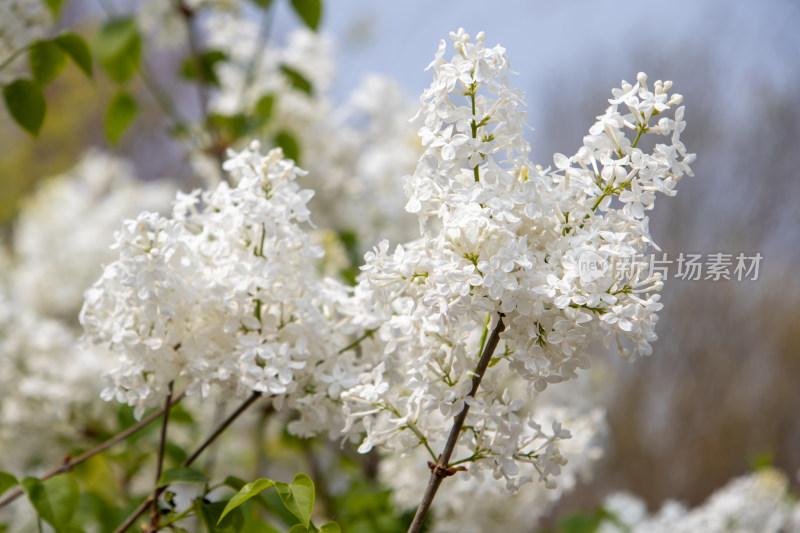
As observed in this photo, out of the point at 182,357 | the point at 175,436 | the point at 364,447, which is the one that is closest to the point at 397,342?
the point at 364,447

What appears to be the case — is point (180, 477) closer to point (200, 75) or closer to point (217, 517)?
point (217, 517)

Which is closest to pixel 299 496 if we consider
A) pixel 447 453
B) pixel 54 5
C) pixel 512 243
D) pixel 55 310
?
pixel 447 453

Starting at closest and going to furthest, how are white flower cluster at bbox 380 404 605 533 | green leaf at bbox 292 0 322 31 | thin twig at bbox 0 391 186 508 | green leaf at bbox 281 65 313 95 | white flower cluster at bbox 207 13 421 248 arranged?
1. thin twig at bbox 0 391 186 508
2. white flower cluster at bbox 380 404 605 533
3. green leaf at bbox 292 0 322 31
4. green leaf at bbox 281 65 313 95
5. white flower cluster at bbox 207 13 421 248

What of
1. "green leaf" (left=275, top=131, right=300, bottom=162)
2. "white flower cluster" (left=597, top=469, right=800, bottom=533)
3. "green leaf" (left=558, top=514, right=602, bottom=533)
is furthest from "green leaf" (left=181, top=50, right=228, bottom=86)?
"white flower cluster" (left=597, top=469, right=800, bottom=533)

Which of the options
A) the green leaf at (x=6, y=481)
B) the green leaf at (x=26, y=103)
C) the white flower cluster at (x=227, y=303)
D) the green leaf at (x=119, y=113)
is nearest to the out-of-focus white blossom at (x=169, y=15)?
the green leaf at (x=119, y=113)

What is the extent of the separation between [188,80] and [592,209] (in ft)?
5.30

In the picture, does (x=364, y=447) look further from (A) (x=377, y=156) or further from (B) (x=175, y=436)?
(A) (x=377, y=156)

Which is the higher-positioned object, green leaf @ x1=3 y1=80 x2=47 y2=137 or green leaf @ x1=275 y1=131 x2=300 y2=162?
green leaf @ x1=275 y1=131 x2=300 y2=162

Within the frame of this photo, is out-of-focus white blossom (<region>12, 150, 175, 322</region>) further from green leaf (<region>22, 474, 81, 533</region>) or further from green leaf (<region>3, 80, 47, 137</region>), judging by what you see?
green leaf (<region>22, 474, 81, 533</region>)

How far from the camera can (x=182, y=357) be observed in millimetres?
833

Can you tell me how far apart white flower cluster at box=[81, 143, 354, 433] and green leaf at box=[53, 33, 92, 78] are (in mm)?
417

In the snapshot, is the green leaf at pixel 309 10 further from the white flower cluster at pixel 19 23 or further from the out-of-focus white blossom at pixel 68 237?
the out-of-focus white blossom at pixel 68 237

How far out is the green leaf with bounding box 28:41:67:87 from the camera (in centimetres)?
112

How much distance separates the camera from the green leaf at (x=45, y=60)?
3.66 feet
